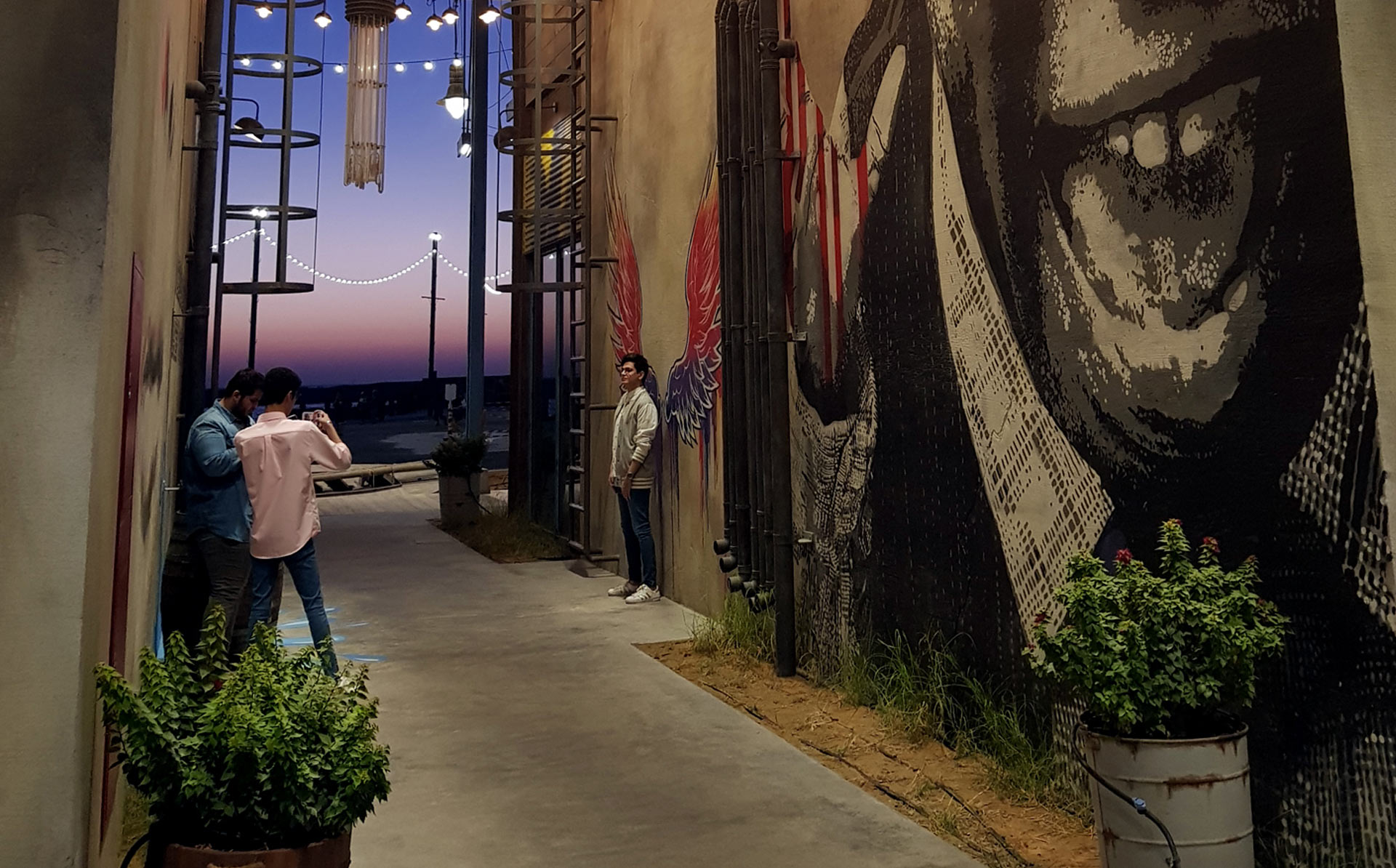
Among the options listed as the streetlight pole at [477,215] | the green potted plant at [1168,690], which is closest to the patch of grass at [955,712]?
the green potted plant at [1168,690]

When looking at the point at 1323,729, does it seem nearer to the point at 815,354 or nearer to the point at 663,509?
the point at 815,354

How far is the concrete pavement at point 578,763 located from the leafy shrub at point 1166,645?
84 cm

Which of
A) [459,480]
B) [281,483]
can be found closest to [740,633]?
[281,483]

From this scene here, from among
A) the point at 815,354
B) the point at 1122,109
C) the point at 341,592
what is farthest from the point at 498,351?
the point at 1122,109

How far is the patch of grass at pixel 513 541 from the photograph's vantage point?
10.9 m

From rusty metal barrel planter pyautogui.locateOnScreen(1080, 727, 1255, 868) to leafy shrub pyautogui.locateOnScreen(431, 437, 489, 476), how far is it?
37.5 ft

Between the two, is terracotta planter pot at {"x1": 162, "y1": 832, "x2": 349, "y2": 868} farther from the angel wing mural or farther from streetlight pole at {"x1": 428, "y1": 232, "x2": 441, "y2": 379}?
streetlight pole at {"x1": 428, "y1": 232, "x2": 441, "y2": 379}

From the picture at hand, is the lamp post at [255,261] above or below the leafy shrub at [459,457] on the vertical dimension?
above

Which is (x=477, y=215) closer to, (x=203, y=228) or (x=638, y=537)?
(x=638, y=537)

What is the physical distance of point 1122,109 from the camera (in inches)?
144

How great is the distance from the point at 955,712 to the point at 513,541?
23.7 feet

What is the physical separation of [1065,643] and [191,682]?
2242 millimetres

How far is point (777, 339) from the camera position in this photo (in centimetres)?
598

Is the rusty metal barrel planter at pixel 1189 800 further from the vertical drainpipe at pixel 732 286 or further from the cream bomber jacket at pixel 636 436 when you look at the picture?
the cream bomber jacket at pixel 636 436
